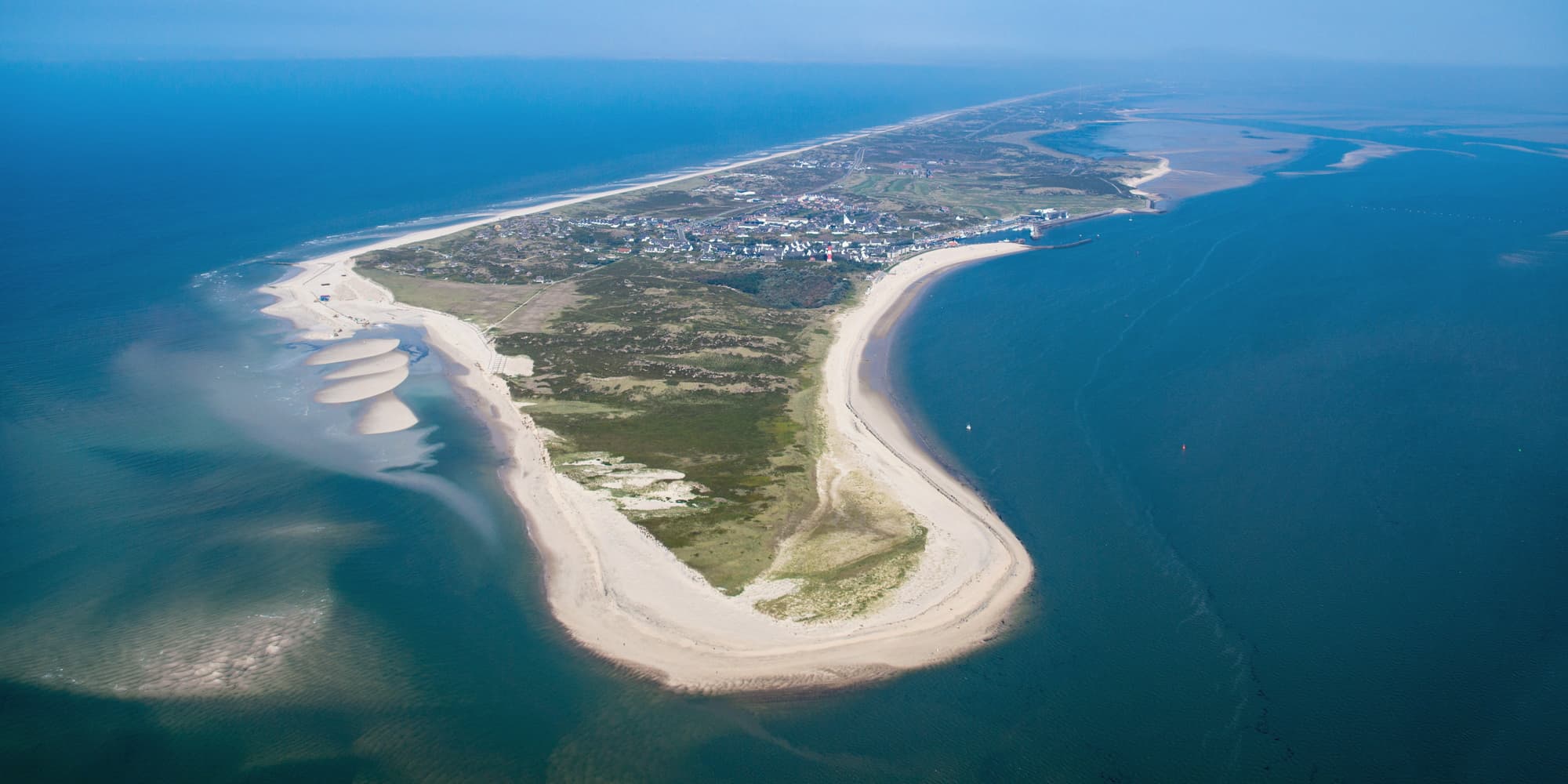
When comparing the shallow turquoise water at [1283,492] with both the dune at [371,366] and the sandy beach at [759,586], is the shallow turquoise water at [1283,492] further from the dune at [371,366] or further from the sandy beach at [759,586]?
the dune at [371,366]

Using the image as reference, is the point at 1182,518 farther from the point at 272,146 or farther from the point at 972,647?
the point at 272,146

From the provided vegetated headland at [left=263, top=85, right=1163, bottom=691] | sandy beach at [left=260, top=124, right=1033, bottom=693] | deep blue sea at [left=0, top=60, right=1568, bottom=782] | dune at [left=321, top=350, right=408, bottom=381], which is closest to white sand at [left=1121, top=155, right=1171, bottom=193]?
vegetated headland at [left=263, top=85, right=1163, bottom=691]

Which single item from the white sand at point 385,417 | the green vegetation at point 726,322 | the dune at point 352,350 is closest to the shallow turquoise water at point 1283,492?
the green vegetation at point 726,322

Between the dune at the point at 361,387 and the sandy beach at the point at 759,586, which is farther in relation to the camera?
the dune at the point at 361,387

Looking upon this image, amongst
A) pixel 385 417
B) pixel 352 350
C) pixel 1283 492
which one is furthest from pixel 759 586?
pixel 352 350

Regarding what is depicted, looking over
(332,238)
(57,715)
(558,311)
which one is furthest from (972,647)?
(332,238)

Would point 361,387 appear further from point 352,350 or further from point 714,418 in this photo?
point 714,418
